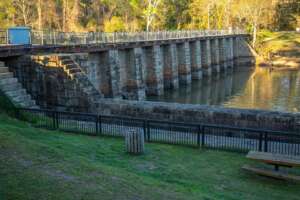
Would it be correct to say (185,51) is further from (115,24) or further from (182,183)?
(182,183)

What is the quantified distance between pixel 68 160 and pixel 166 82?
33282mm

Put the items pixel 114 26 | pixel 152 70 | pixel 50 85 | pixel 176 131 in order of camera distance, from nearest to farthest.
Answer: pixel 176 131 → pixel 50 85 → pixel 152 70 → pixel 114 26

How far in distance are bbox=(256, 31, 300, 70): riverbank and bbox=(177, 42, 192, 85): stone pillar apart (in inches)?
890

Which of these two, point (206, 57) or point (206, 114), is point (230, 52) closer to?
point (206, 57)

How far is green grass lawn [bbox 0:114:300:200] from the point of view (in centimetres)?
740

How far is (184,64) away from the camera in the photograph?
45969mm

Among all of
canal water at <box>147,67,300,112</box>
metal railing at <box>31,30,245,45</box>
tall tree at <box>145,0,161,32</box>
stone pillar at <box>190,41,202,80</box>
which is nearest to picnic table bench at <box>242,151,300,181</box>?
metal railing at <box>31,30,245,45</box>

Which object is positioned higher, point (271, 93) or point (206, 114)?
point (206, 114)

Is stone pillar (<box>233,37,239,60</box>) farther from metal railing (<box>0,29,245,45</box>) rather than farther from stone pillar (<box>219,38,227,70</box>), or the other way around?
metal railing (<box>0,29,245,45</box>)

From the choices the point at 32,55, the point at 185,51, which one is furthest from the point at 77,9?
the point at 32,55

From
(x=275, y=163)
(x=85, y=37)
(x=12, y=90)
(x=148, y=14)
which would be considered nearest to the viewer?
(x=275, y=163)

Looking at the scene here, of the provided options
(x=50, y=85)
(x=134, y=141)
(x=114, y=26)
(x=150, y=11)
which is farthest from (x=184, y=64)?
(x=134, y=141)

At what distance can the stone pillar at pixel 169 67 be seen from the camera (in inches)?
1650

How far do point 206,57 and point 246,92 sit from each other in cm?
1451
